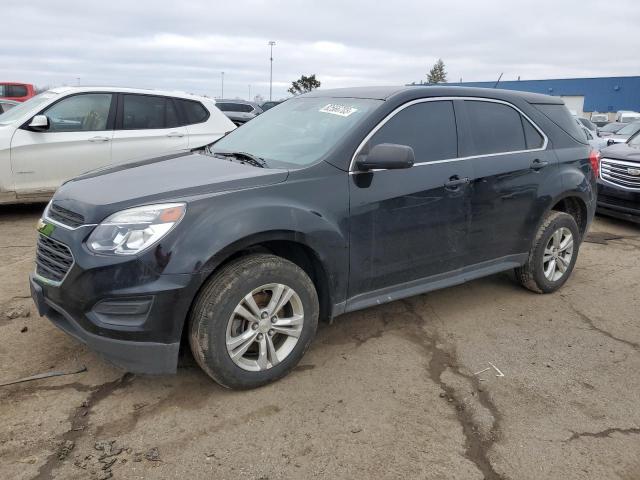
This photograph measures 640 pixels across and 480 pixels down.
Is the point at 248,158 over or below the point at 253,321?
over

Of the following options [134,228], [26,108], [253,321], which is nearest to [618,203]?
[253,321]

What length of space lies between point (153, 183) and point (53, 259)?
2.26 feet

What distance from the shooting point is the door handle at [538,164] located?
4305 mm

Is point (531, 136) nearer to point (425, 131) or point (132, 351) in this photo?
point (425, 131)

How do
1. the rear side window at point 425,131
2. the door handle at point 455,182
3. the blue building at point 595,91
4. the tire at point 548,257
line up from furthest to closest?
the blue building at point 595,91, the tire at point 548,257, the door handle at point 455,182, the rear side window at point 425,131

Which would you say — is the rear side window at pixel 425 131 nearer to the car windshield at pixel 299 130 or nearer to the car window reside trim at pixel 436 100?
the car window reside trim at pixel 436 100

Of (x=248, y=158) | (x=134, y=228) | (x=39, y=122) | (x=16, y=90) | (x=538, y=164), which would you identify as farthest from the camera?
(x=16, y=90)

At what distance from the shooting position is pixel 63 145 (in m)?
6.71

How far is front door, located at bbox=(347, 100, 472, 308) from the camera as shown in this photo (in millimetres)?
3342

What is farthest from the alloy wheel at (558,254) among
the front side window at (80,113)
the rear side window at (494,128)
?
the front side window at (80,113)

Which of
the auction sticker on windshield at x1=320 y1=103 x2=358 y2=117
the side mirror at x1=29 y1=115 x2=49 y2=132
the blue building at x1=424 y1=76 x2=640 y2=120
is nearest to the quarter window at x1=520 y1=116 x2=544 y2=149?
the auction sticker on windshield at x1=320 y1=103 x2=358 y2=117

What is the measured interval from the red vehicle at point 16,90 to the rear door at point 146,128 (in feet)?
44.2

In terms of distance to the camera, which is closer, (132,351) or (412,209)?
(132,351)

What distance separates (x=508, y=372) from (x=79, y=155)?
19.2 feet
